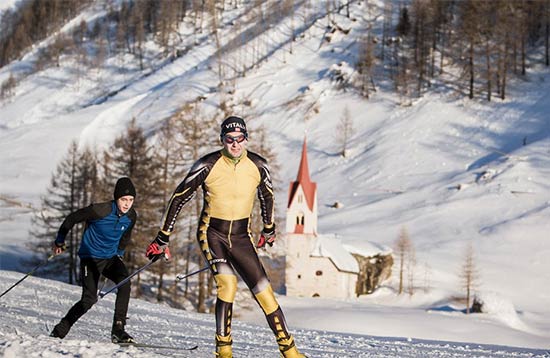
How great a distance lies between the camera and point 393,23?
99000 mm

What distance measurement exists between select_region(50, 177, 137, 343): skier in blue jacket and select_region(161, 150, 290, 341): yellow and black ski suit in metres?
1.39

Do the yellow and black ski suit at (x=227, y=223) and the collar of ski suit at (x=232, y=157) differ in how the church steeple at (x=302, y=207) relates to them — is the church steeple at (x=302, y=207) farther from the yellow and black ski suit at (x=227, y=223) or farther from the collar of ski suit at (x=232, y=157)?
the collar of ski suit at (x=232, y=157)

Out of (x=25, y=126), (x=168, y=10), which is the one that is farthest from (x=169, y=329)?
(x=168, y=10)

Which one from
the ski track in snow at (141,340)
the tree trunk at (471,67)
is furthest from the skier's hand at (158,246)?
the tree trunk at (471,67)

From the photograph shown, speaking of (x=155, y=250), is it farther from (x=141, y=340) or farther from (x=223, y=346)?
(x=141, y=340)

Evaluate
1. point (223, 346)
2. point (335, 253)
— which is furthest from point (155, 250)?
point (335, 253)

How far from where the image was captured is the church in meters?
46.8

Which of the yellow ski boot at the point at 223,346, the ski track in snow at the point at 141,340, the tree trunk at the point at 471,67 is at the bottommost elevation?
the ski track in snow at the point at 141,340

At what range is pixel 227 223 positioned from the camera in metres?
7.39

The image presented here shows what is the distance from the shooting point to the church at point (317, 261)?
153 ft

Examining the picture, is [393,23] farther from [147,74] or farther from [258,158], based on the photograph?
[258,158]

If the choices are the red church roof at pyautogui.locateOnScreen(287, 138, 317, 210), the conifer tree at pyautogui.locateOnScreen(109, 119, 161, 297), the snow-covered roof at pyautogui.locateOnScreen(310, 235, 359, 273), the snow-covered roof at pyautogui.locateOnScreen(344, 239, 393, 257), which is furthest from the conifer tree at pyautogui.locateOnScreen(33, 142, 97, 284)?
the snow-covered roof at pyautogui.locateOnScreen(344, 239, 393, 257)

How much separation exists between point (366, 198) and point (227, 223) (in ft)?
169

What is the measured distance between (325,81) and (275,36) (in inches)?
1082
